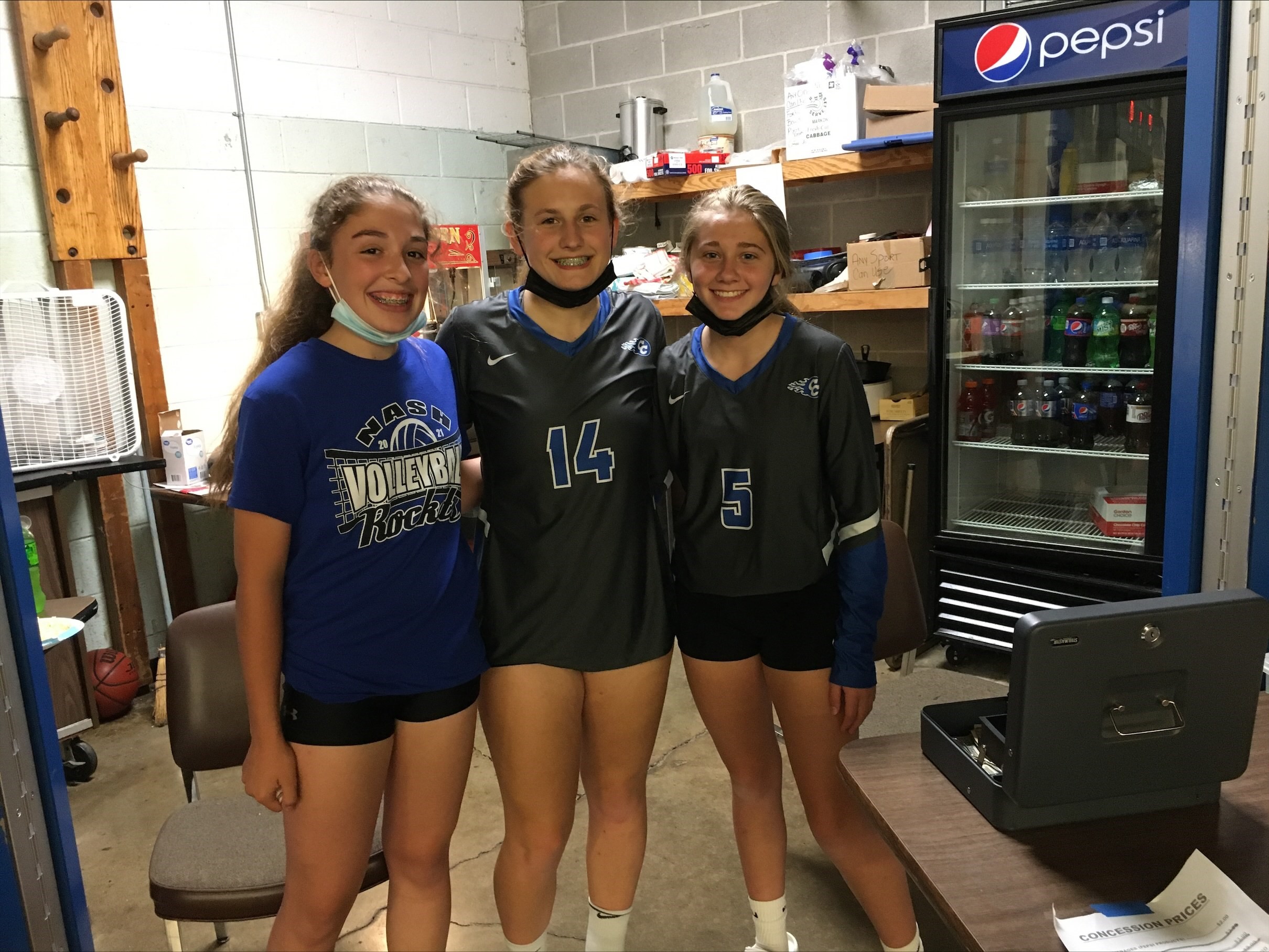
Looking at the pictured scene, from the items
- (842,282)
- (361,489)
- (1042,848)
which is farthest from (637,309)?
(842,282)

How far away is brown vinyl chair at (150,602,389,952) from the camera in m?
1.69

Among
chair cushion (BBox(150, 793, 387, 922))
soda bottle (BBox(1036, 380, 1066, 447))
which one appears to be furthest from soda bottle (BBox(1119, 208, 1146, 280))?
chair cushion (BBox(150, 793, 387, 922))

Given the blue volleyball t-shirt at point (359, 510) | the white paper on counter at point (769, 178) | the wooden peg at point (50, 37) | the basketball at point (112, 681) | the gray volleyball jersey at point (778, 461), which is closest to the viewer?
the blue volleyball t-shirt at point (359, 510)

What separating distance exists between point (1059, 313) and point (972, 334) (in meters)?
0.30

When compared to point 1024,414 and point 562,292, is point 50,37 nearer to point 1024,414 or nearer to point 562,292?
point 562,292

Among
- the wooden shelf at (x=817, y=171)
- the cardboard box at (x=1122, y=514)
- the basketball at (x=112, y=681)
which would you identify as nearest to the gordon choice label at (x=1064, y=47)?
the wooden shelf at (x=817, y=171)

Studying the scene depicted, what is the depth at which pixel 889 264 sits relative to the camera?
355 cm

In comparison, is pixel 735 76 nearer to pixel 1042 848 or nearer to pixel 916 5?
pixel 916 5

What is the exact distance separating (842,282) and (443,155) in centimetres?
209

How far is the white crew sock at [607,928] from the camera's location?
6.18 ft

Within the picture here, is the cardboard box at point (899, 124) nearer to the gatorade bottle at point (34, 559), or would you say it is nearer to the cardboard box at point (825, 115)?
the cardboard box at point (825, 115)

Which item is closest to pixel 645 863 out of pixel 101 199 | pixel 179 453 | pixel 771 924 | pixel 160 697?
pixel 771 924

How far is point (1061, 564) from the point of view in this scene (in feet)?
11.2

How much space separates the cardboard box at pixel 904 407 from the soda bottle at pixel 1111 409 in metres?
0.60
